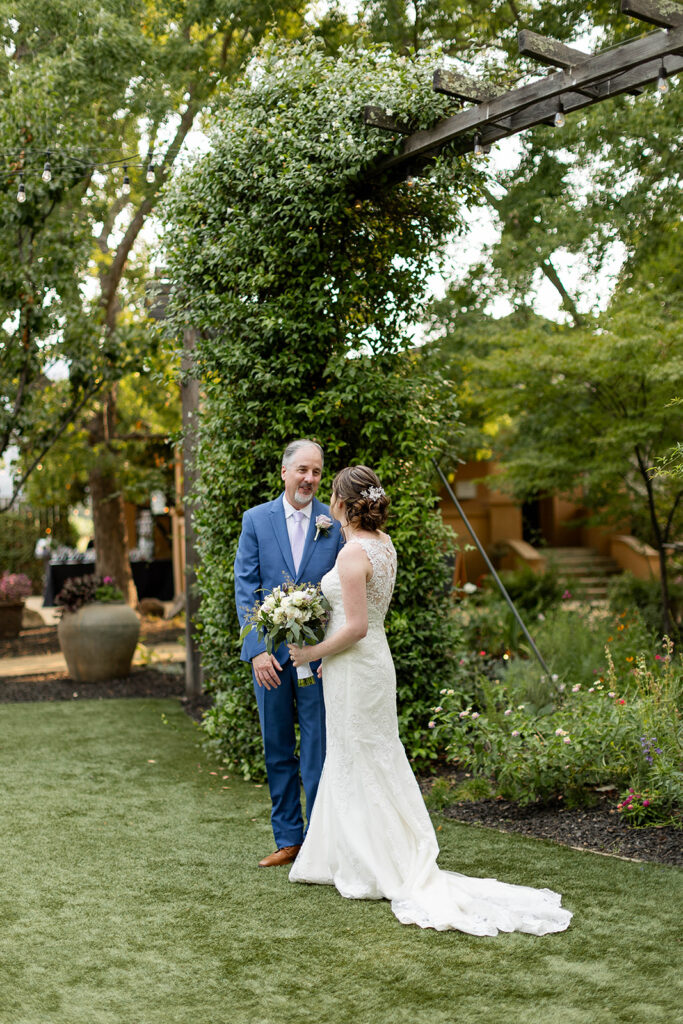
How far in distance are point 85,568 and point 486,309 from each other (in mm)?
10170

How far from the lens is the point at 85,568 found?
18734 mm

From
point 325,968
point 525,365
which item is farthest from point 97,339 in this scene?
point 325,968

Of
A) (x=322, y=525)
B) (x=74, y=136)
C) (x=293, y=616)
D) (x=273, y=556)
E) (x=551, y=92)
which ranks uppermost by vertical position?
(x=74, y=136)

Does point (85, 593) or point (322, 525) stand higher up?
point (322, 525)

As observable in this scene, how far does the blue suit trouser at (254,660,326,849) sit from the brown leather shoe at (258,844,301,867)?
26 millimetres

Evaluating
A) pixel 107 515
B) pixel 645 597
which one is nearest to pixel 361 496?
pixel 645 597

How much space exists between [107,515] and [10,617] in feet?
6.99

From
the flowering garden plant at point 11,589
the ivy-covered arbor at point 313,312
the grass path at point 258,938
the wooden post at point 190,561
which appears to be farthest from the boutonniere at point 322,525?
the flowering garden plant at point 11,589

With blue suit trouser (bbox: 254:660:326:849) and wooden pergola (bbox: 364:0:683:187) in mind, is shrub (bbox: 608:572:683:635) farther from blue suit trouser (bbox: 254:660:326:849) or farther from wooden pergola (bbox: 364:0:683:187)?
blue suit trouser (bbox: 254:660:326:849)

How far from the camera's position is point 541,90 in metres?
4.98

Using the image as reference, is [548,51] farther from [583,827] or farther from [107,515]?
[107,515]

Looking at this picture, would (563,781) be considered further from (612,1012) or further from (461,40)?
(461,40)

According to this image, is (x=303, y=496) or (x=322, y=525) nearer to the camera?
(x=322, y=525)

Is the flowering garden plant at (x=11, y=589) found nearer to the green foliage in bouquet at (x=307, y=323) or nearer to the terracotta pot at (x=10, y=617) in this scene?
the terracotta pot at (x=10, y=617)
